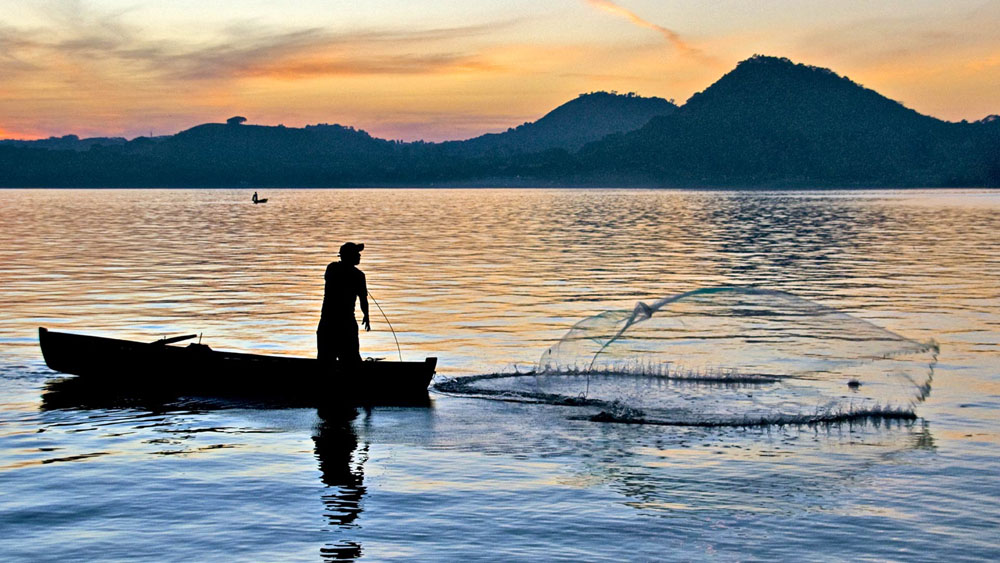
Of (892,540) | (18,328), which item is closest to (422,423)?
(892,540)

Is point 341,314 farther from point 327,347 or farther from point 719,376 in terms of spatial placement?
point 719,376

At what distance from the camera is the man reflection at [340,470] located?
37.7 ft

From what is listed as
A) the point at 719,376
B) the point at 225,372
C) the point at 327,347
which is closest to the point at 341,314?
the point at 327,347

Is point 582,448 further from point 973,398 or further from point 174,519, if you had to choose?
point 973,398

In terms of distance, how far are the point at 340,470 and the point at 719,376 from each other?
31.7 ft

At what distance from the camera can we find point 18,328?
29375mm

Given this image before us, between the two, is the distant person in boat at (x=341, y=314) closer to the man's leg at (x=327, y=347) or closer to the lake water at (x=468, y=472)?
the man's leg at (x=327, y=347)

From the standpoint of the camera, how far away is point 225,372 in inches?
780

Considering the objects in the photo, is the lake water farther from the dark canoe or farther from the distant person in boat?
the distant person in boat

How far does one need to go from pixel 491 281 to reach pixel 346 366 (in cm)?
2542

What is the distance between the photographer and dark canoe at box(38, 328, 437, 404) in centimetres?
1908

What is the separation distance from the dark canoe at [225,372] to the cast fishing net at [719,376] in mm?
1631

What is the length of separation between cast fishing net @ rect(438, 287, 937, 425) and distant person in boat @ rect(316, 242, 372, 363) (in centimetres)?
222

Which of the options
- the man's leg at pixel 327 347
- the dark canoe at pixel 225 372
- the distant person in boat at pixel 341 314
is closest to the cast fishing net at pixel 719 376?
the dark canoe at pixel 225 372
